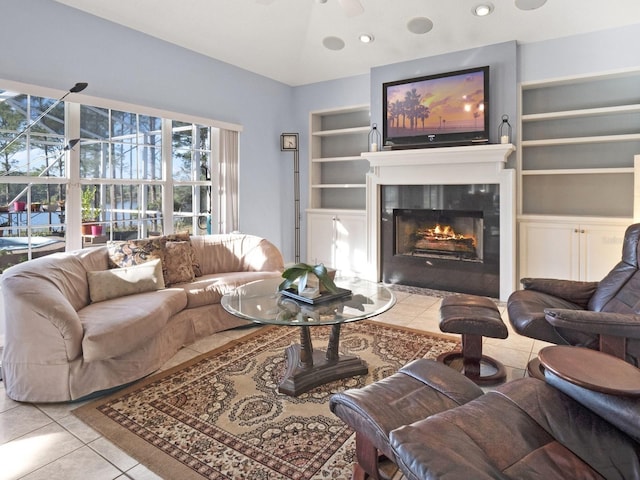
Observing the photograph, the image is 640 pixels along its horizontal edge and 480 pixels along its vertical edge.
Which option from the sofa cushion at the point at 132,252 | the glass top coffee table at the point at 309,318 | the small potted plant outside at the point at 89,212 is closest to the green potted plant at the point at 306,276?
the glass top coffee table at the point at 309,318

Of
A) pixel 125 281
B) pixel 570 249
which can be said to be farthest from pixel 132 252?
pixel 570 249

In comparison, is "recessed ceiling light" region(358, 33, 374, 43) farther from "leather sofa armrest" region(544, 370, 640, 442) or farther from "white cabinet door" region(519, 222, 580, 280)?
"leather sofa armrest" region(544, 370, 640, 442)

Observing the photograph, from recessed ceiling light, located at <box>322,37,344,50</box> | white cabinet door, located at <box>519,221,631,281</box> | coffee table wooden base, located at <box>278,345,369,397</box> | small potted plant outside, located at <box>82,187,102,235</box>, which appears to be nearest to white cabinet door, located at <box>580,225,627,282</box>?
white cabinet door, located at <box>519,221,631,281</box>

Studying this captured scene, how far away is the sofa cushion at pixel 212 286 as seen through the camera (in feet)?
11.5

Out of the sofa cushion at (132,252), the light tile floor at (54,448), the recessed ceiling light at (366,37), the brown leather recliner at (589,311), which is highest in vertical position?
the recessed ceiling light at (366,37)

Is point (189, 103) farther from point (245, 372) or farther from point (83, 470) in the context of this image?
point (83, 470)

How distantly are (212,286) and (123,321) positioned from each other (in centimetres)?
104

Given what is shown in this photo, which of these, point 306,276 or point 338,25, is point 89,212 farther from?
point 338,25

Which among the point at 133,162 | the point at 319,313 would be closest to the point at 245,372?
the point at 319,313

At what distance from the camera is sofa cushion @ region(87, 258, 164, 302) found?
3162 millimetres

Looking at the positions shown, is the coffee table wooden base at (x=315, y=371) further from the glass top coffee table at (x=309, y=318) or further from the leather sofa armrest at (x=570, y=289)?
the leather sofa armrest at (x=570, y=289)

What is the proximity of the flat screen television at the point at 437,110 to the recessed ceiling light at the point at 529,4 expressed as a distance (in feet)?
2.16

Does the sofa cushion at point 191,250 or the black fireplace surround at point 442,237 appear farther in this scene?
the black fireplace surround at point 442,237

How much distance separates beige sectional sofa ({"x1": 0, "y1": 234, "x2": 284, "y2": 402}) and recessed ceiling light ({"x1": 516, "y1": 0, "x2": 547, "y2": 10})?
3.88 m
